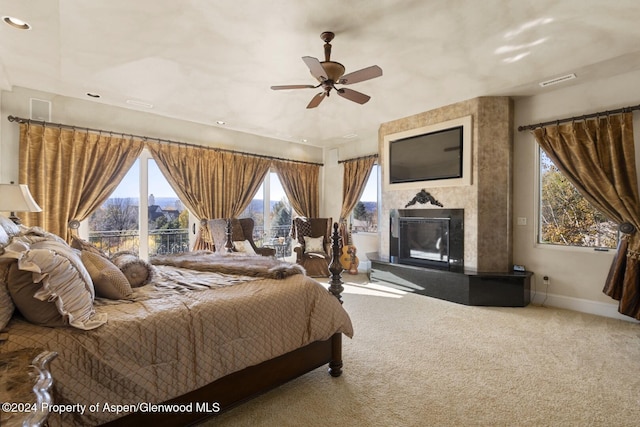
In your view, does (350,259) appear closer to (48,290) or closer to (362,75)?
(362,75)

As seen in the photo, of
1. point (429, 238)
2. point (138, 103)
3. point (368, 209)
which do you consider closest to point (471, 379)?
point (429, 238)

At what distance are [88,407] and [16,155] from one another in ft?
12.9

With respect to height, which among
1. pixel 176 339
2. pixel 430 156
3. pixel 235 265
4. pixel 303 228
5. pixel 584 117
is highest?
pixel 584 117

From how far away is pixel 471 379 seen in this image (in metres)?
2.31

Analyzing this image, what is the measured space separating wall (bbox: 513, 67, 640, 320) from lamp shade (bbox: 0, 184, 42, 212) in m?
5.75

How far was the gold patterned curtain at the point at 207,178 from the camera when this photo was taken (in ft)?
16.1

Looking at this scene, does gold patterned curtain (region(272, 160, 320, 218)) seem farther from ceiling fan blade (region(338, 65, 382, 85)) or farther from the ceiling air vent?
the ceiling air vent

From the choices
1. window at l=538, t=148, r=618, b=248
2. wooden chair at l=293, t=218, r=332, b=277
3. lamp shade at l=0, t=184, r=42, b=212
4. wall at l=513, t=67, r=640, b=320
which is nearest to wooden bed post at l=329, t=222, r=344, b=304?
wooden chair at l=293, t=218, r=332, b=277

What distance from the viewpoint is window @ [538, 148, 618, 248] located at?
12.3 ft

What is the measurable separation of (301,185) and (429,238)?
9.65 ft

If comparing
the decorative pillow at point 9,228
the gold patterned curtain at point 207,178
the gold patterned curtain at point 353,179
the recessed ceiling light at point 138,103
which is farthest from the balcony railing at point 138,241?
the decorative pillow at point 9,228

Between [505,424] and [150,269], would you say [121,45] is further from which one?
[505,424]

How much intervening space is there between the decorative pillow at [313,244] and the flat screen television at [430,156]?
1644 millimetres

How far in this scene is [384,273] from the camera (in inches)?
203
